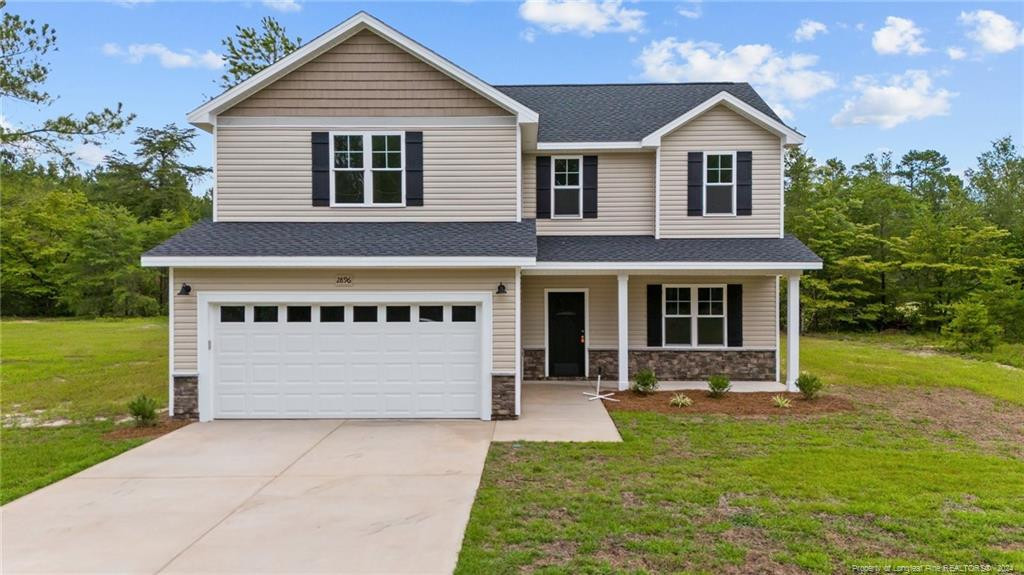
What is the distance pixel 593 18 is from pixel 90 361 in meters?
17.7

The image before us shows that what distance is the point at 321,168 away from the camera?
35.2 feet

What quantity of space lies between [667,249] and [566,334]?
3.10 m

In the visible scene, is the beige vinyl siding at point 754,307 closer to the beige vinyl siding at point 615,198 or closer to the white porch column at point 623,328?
the beige vinyl siding at point 615,198

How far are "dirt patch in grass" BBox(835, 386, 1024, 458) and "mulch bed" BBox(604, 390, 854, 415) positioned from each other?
816mm

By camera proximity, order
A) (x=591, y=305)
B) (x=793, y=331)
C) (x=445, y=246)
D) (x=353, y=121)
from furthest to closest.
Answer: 1. (x=591, y=305)
2. (x=793, y=331)
3. (x=353, y=121)
4. (x=445, y=246)

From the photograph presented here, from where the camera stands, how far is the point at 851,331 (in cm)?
2494

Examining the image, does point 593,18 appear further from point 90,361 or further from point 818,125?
point 818,125

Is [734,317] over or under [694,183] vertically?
under

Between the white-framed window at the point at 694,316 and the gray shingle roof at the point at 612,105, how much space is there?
375 centimetres

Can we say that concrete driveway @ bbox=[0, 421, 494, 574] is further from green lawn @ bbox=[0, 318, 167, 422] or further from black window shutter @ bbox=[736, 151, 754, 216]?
black window shutter @ bbox=[736, 151, 754, 216]

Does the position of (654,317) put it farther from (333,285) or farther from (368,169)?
(333,285)

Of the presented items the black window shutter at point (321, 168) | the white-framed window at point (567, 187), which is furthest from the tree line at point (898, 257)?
the black window shutter at point (321, 168)

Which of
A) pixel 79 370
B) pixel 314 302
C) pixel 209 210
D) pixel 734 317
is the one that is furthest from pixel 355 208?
pixel 209 210

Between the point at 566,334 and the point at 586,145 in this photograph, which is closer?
the point at 586,145
